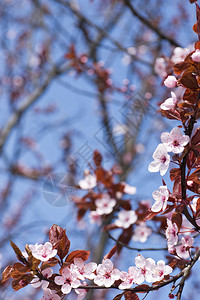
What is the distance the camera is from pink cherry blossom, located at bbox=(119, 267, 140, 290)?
81 centimetres

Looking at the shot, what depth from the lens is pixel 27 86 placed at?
494 cm

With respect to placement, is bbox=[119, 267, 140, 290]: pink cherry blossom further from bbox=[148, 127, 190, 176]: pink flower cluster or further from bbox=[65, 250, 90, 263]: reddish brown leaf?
bbox=[148, 127, 190, 176]: pink flower cluster

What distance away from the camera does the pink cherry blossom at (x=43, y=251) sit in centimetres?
78

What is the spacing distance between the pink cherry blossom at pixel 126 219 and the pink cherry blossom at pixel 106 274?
64 cm

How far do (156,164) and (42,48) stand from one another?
407cm

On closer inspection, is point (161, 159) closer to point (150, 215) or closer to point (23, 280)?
point (150, 215)

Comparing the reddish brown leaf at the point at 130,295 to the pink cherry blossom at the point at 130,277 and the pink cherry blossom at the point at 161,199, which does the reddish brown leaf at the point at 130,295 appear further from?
the pink cherry blossom at the point at 161,199

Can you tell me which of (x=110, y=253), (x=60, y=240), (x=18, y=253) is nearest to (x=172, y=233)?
(x=110, y=253)

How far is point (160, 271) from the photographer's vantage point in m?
0.81

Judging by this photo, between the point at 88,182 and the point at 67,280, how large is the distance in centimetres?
82

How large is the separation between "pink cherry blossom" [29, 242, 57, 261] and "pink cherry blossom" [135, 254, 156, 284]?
225 millimetres

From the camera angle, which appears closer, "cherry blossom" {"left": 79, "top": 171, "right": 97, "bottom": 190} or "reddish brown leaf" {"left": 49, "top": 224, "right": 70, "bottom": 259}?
"reddish brown leaf" {"left": 49, "top": 224, "right": 70, "bottom": 259}

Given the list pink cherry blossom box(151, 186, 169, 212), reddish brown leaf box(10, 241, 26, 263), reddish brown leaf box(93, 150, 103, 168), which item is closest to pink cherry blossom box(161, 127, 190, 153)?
pink cherry blossom box(151, 186, 169, 212)

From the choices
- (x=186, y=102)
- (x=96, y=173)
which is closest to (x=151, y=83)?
(x=96, y=173)
